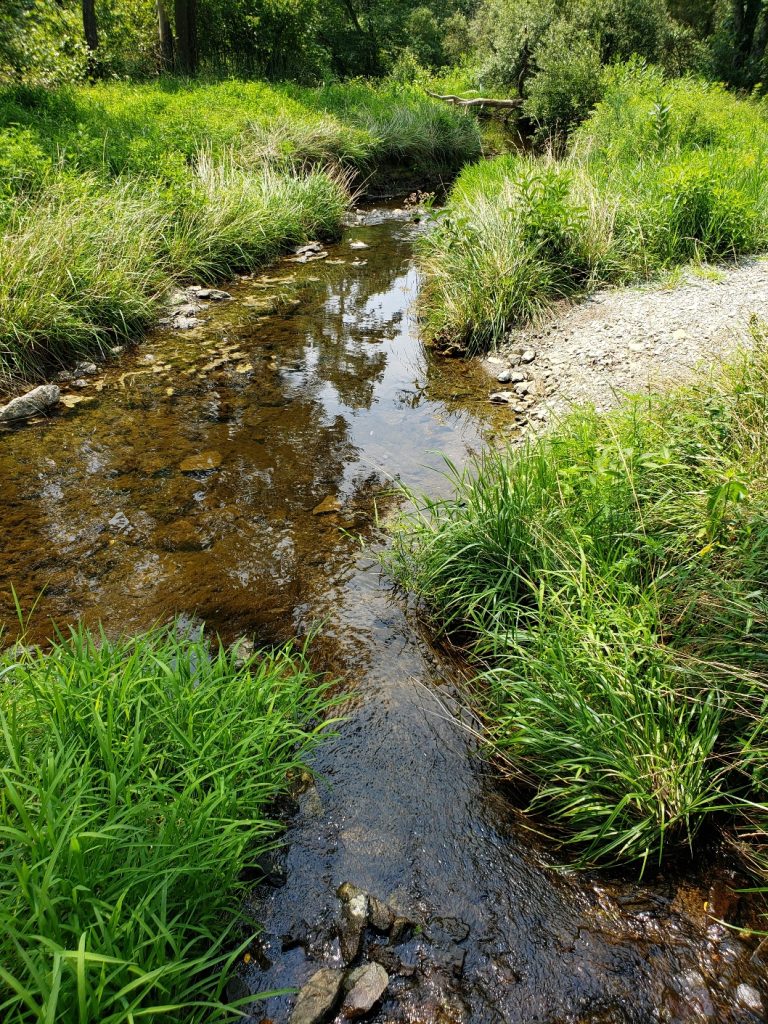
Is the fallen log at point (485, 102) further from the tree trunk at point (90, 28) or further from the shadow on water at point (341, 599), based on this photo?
the shadow on water at point (341, 599)

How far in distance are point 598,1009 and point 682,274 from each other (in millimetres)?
6509

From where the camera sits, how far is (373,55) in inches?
965

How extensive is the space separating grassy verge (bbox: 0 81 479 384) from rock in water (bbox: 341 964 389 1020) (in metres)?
5.54

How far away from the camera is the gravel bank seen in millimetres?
4871

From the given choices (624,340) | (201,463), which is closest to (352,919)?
(201,463)

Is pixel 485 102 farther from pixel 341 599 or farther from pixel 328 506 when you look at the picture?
pixel 341 599

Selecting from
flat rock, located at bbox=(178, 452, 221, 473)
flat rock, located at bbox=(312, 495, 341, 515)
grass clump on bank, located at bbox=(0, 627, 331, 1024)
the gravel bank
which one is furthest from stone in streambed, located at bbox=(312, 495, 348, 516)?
the gravel bank

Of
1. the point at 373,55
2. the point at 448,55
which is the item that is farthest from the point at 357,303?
the point at 448,55

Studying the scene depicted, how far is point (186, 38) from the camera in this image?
55.0ft

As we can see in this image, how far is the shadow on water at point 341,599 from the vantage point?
6.08ft

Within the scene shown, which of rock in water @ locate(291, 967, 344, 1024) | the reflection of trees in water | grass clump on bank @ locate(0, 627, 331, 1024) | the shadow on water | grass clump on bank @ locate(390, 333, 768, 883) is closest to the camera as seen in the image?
grass clump on bank @ locate(0, 627, 331, 1024)

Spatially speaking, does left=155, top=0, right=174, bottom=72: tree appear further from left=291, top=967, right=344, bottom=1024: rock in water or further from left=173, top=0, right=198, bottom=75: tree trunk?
left=291, top=967, right=344, bottom=1024: rock in water

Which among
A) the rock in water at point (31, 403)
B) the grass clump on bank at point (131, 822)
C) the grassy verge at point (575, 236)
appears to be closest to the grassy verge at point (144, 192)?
the rock in water at point (31, 403)

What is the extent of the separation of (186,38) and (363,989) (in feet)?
71.0
